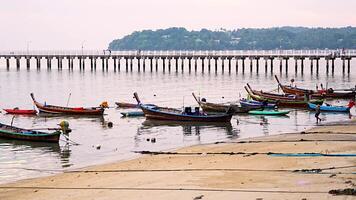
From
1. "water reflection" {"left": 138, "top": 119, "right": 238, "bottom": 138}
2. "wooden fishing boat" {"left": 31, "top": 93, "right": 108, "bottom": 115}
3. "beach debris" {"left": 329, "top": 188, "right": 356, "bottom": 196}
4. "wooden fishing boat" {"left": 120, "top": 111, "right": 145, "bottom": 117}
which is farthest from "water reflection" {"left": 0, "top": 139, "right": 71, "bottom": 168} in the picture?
"wooden fishing boat" {"left": 120, "top": 111, "right": 145, "bottom": 117}

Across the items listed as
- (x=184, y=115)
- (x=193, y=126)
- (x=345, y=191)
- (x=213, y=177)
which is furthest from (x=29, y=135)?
(x=345, y=191)

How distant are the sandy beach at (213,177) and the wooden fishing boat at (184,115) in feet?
48.4

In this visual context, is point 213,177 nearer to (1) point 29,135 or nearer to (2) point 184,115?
(1) point 29,135

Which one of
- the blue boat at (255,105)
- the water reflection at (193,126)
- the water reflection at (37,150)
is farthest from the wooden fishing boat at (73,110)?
the water reflection at (37,150)

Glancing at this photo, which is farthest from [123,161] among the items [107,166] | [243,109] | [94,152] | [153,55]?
[153,55]

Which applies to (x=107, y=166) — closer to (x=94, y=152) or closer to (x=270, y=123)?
(x=94, y=152)

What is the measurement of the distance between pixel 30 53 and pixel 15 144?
11057cm

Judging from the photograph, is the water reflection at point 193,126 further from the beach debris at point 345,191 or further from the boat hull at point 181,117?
the beach debris at point 345,191

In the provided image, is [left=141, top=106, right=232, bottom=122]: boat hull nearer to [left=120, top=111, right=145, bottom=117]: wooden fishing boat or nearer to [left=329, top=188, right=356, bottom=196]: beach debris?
[left=120, top=111, right=145, bottom=117]: wooden fishing boat

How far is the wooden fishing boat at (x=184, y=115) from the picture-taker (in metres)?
41.8

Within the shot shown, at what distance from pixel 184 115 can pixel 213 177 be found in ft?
76.5

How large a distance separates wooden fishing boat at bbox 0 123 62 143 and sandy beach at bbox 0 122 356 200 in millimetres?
7118

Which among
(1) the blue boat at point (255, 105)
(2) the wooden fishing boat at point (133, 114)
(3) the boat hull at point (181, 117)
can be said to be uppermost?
(1) the blue boat at point (255, 105)

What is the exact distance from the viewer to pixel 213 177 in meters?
19.2
